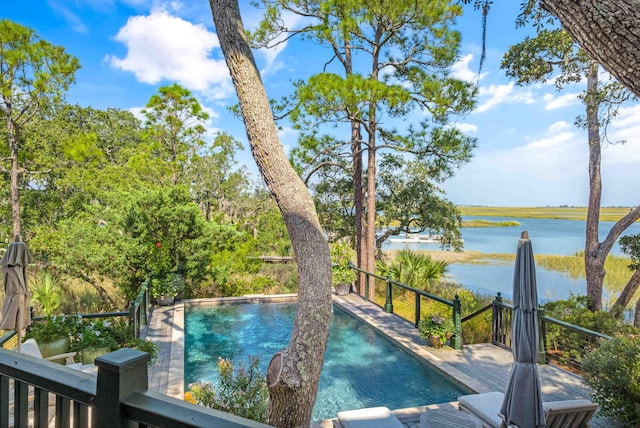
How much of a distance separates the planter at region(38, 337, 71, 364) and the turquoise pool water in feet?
5.51

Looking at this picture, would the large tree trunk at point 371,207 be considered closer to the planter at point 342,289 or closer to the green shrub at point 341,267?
the green shrub at point 341,267

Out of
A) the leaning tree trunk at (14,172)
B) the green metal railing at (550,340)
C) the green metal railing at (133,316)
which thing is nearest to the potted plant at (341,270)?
the green metal railing at (550,340)

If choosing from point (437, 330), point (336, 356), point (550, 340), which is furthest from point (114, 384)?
point (550, 340)

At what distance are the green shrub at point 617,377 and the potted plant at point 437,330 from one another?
8.15ft

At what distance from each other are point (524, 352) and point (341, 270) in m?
7.91

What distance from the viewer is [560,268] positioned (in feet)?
61.7

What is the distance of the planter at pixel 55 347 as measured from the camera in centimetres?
460

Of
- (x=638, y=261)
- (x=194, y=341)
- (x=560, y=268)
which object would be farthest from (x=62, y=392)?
(x=560, y=268)

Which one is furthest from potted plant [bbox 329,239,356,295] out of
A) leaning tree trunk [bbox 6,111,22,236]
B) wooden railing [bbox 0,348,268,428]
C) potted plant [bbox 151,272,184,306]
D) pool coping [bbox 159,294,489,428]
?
leaning tree trunk [bbox 6,111,22,236]

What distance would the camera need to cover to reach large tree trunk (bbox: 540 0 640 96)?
144 cm

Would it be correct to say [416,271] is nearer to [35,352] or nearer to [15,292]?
[35,352]

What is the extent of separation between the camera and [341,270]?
1061 centimetres

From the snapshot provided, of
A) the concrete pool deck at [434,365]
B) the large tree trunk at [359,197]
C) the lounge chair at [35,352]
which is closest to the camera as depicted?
the lounge chair at [35,352]

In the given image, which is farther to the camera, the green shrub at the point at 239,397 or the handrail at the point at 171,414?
the green shrub at the point at 239,397
